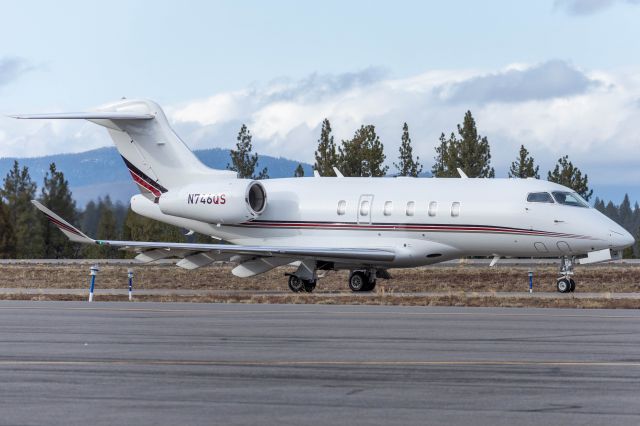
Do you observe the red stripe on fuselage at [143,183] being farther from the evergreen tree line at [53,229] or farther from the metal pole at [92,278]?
the evergreen tree line at [53,229]

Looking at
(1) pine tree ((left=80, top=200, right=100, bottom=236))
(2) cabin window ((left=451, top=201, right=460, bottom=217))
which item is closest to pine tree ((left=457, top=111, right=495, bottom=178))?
(1) pine tree ((left=80, top=200, right=100, bottom=236))

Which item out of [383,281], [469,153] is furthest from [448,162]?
[383,281]

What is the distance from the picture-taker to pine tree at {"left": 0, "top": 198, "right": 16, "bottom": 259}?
264 ft

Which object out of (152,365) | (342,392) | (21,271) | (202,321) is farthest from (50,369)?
(21,271)

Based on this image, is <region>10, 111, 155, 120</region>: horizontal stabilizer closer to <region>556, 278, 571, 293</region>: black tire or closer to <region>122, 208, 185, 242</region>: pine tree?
<region>556, 278, 571, 293</region>: black tire

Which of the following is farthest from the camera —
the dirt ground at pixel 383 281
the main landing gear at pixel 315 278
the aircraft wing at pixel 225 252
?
the dirt ground at pixel 383 281

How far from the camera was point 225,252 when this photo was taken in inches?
1188

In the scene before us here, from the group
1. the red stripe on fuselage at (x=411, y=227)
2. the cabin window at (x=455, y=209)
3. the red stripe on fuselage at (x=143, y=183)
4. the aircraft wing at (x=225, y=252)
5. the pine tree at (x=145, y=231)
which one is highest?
the pine tree at (x=145, y=231)

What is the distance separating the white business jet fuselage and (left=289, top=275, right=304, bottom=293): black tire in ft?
0.13

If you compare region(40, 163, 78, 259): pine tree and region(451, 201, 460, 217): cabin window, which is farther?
region(40, 163, 78, 259): pine tree

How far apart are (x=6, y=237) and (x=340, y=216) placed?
53.6m

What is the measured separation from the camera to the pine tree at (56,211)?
8469 cm

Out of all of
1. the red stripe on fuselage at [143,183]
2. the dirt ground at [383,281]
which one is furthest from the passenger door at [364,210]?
the red stripe on fuselage at [143,183]

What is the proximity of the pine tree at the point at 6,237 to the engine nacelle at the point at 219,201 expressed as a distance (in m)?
49.5
